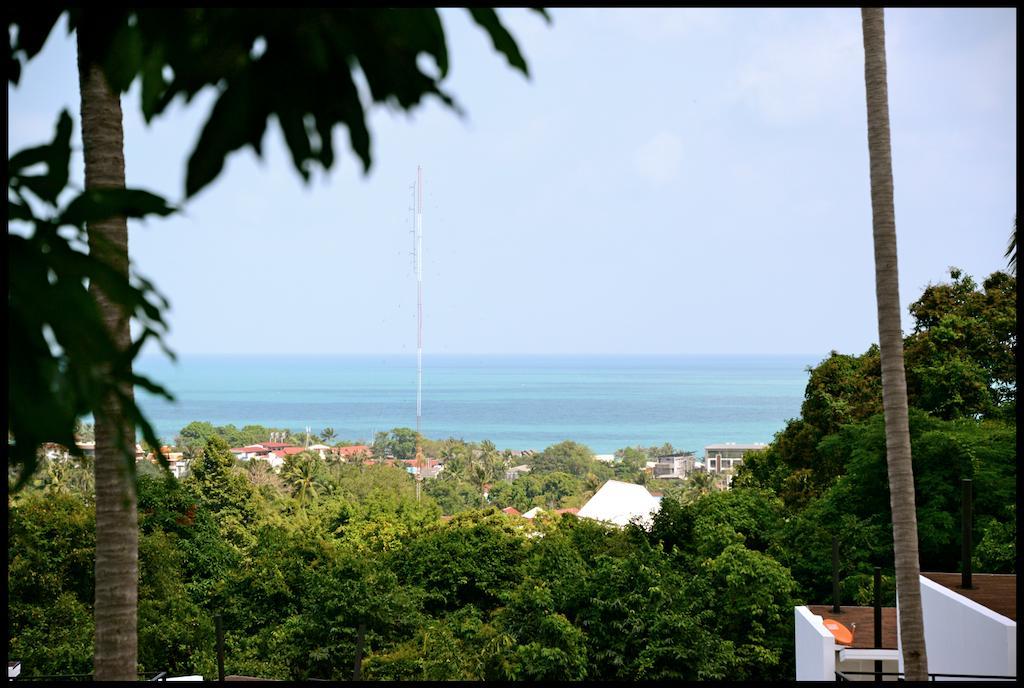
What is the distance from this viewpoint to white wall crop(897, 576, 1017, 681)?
17.4ft

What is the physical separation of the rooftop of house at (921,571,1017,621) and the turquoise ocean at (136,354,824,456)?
4197cm

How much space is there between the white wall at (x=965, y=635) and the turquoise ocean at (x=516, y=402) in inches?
1685

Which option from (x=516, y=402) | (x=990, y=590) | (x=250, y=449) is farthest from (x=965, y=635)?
(x=516, y=402)

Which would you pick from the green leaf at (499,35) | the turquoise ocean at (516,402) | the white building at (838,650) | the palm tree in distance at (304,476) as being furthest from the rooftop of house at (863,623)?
the turquoise ocean at (516,402)

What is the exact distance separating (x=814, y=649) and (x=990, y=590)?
1.95 meters

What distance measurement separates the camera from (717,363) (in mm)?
101000

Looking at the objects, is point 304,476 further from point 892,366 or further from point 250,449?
point 892,366

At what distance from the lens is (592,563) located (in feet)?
56.1

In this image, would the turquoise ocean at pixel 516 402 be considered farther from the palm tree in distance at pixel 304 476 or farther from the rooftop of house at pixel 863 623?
the rooftop of house at pixel 863 623

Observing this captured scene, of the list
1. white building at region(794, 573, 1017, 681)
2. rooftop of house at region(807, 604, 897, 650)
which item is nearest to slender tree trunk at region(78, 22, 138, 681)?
white building at region(794, 573, 1017, 681)

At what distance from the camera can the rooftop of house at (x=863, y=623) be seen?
8789mm

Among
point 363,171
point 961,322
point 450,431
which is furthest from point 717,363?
point 363,171

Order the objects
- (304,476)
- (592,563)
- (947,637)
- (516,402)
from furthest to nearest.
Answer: (516,402) → (304,476) → (592,563) → (947,637)

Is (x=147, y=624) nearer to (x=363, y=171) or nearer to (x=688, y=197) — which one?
(x=363, y=171)
